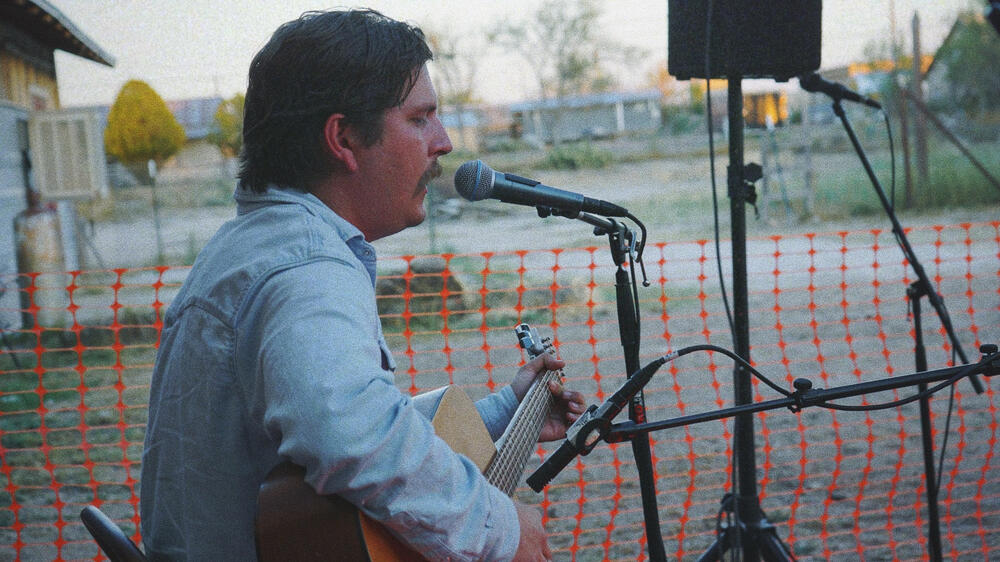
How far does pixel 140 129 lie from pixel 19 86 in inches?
181

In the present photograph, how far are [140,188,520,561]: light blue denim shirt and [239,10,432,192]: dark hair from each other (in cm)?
9

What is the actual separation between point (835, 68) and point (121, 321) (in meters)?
13.5

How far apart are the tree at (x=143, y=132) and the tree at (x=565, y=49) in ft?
21.5

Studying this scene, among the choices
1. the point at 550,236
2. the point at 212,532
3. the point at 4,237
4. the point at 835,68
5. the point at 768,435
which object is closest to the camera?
the point at 212,532

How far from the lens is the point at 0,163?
9.88 m

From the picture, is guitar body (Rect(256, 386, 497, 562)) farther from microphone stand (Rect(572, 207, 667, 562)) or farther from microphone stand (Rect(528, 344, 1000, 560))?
microphone stand (Rect(572, 207, 667, 562))

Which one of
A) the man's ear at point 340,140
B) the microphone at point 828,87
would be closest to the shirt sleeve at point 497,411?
the man's ear at point 340,140

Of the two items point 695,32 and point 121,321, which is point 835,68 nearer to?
point 121,321

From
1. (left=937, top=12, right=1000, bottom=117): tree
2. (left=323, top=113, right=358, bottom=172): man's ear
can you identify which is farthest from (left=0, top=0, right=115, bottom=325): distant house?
(left=937, top=12, right=1000, bottom=117): tree

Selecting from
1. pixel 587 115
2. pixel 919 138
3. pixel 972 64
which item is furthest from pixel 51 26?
pixel 972 64

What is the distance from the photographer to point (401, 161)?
1.57 m

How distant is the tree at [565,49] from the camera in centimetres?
1706

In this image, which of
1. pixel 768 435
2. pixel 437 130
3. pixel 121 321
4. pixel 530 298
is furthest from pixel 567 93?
pixel 437 130

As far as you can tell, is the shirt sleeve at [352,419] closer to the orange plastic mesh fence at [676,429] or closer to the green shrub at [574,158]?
the orange plastic mesh fence at [676,429]
